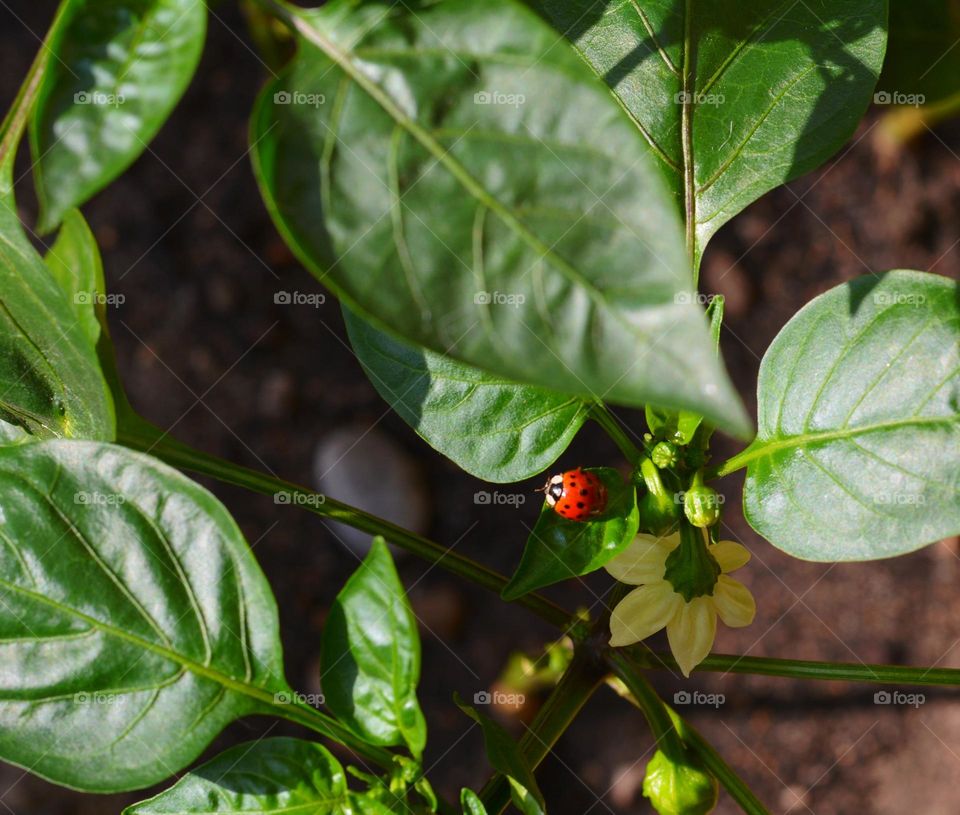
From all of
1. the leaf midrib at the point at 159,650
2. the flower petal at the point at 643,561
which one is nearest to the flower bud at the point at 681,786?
the flower petal at the point at 643,561

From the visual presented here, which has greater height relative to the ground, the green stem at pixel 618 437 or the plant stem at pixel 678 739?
the green stem at pixel 618 437

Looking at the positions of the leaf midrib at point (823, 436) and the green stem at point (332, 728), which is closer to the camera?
the leaf midrib at point (823, 436)

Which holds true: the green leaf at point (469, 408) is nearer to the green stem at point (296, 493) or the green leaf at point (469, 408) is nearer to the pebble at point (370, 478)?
the green stem at point (296, 493)

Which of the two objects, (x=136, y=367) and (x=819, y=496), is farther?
(x=136, y=367)

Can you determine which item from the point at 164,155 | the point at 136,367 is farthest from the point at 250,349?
the point at 164,155

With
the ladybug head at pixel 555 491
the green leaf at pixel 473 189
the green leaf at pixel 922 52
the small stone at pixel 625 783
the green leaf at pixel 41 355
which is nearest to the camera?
the green leaf at pixel 473 189

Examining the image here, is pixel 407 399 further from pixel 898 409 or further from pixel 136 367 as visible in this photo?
pixel 136 367

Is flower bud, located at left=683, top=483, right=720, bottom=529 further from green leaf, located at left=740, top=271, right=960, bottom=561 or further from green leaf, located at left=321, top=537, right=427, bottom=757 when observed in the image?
green leaf, located at left=321, top=537, right=427, bottom=757
